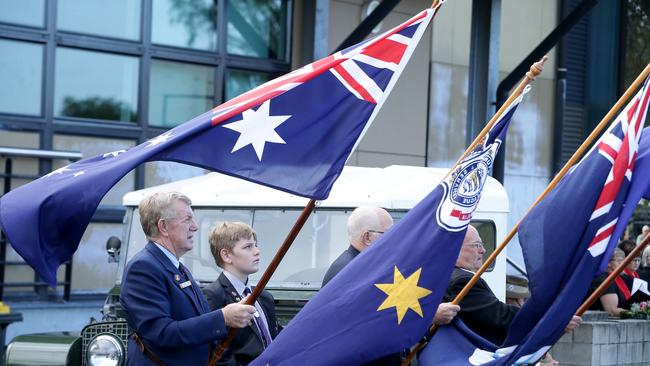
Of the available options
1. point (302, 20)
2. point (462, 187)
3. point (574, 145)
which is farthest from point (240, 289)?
point (574, 145)

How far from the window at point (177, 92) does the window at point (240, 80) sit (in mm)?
282

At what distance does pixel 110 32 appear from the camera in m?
13.6

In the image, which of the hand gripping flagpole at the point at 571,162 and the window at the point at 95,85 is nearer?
the hand gripping flagpole at the point at 571,162

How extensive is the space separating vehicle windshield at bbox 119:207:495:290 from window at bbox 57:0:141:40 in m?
5.60

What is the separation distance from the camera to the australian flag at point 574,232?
5.21 meters

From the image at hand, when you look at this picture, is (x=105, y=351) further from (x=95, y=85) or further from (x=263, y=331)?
(x=95, y=85)

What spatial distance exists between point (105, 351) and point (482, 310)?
2.52m

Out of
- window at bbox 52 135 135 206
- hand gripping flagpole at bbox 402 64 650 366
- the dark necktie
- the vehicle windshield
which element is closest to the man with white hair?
the dark necktie

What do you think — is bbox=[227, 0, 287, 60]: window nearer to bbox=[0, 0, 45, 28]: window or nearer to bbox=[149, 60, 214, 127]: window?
bbox=[149, 60, 214, 127]: window

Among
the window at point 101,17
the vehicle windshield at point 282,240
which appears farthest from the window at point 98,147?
the vehicle windshield at point 282,240

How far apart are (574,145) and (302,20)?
6.42 m

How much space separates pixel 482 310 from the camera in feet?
18.6

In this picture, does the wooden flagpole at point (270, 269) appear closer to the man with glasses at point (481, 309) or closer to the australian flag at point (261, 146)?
the australian flag at point (261, 146)

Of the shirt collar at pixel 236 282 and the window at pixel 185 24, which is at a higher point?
→ the window at pixel 185 24
